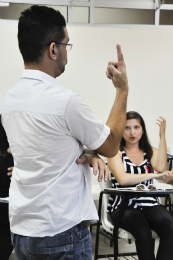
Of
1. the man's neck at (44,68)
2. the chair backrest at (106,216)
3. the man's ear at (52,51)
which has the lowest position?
the chair backrest at (106,216)

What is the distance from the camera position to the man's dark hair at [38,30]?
113 centimetres

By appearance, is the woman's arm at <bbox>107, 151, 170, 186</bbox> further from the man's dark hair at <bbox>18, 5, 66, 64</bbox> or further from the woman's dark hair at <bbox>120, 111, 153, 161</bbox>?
the man's dark hair at <bbox>18, 5, 66, 64</bbox>

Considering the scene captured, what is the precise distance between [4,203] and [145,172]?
1290 mm

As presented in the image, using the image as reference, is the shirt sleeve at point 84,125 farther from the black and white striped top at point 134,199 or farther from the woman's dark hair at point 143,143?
the woman's dark hair at point 143,143

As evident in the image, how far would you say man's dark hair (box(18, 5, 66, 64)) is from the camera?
1.13 metres

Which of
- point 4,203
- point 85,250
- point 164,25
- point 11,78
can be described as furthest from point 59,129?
point 164,25

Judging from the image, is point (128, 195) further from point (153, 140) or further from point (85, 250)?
point (153, 140)

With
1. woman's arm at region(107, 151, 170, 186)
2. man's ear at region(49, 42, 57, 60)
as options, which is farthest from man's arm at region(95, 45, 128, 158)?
woman's arm at region(107, 151, 170, 186)

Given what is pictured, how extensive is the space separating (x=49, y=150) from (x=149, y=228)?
5.59 ft

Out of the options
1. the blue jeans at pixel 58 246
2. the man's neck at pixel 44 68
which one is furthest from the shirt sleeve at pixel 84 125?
the blue jeans at pixel 58 246

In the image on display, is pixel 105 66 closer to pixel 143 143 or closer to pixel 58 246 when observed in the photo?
pixel 143 143

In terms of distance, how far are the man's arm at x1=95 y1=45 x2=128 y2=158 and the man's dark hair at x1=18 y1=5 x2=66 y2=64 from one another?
0.80 ft

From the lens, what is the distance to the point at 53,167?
3.56 feet

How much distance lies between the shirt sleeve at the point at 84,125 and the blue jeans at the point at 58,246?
0.30 meters
